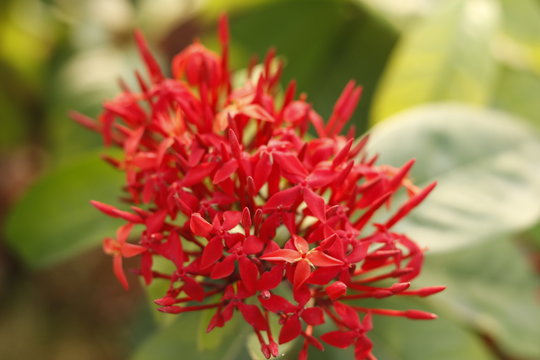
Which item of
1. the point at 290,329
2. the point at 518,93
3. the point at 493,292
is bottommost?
the point at 493,292

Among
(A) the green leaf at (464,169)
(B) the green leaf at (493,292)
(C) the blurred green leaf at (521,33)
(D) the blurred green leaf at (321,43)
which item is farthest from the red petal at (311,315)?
(C) the blurred green leaf at (521,33)

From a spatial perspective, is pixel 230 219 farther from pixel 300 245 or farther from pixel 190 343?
pixel 190 343

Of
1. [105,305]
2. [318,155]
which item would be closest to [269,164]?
[318,155]

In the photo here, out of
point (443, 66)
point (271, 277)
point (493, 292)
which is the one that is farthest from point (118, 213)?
point (493, 292)

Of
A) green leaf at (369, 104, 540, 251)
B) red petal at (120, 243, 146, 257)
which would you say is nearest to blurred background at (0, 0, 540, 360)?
green leaf at (369, 104, 540, 251)

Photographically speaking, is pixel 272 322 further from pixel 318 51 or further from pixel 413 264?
pixel 318 51
